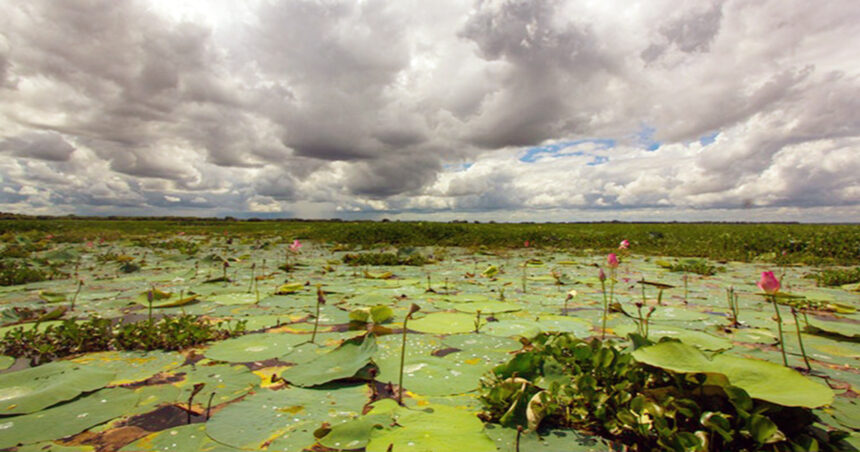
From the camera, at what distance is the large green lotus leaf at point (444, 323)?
3.74 meters

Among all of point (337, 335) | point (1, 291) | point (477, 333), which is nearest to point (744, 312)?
point (477, 333)

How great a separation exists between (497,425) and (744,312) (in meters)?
4.20

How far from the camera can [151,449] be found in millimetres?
1708

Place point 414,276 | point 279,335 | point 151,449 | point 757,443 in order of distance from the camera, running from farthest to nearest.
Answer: point 414,276
point 279,335
point 151,449
point 757,443

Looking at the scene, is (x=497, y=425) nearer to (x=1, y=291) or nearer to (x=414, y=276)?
(x=414, y=276)

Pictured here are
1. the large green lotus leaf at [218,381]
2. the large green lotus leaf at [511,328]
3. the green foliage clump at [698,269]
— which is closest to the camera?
the large green lotus leaf at [218,381]

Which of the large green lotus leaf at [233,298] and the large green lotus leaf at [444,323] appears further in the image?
the large green lotus leaf at [233,298]

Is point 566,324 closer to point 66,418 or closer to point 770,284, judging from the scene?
point 770,284

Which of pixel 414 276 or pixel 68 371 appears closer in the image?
pixel 68 371

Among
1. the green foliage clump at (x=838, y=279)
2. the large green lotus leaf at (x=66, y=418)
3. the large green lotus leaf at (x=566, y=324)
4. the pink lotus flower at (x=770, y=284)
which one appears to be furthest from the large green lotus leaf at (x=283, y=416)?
the green foliage clump at (x=838, y=279)

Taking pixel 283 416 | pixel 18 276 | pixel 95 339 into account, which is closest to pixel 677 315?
pixel 283 416

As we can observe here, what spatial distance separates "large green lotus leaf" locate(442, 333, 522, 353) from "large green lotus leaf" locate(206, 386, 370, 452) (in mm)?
1113

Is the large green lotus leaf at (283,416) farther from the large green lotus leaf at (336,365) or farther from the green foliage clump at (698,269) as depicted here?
the green foliage clump at (698,269)

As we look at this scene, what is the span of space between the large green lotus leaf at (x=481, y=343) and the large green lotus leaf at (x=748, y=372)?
141cm
